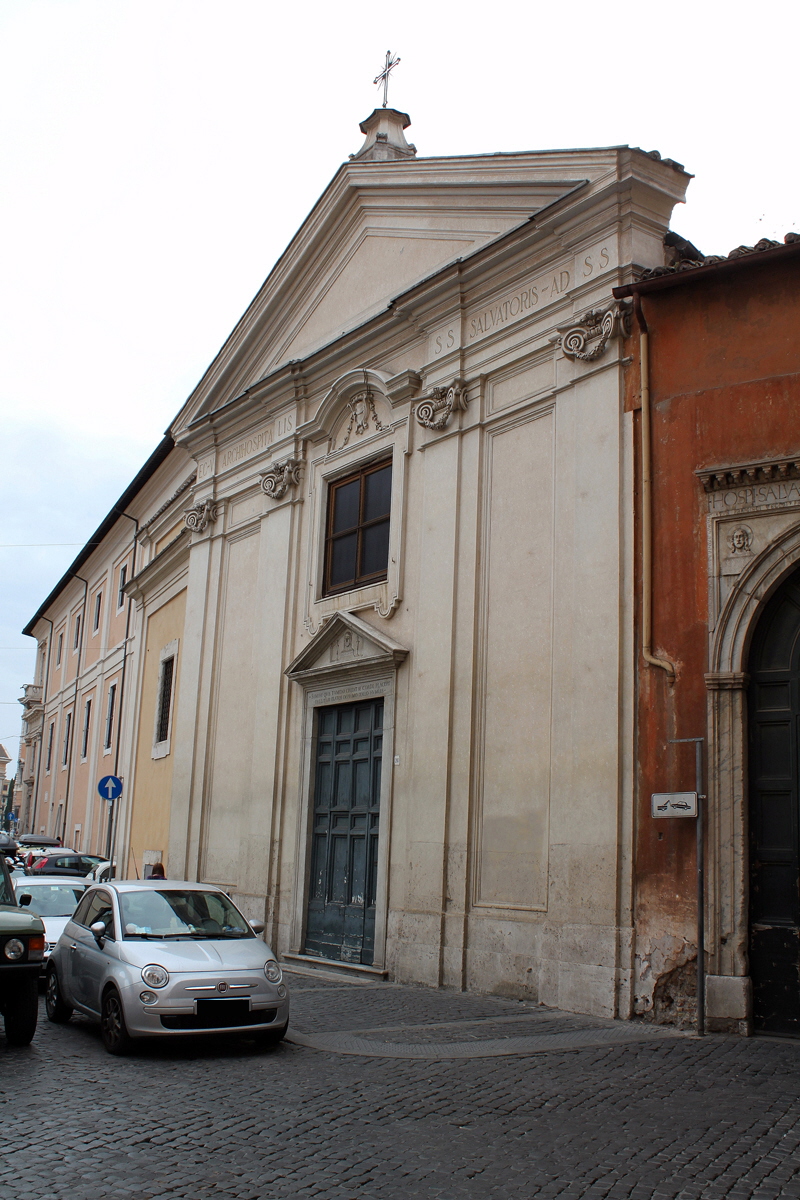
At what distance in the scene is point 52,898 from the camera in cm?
1300

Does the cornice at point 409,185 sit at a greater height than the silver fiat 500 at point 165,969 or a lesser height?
greater

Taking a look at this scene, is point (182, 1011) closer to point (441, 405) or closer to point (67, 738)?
point (441, 405)

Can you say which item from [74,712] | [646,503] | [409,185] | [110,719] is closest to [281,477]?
[409,185]

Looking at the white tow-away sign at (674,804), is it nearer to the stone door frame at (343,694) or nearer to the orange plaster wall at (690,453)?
the orange plaster wall at (690,453)

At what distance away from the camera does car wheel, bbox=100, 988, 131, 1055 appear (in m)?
8.39

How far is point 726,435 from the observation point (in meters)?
9.93

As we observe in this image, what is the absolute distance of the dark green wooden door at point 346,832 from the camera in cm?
1380

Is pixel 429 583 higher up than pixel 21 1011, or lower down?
higher up

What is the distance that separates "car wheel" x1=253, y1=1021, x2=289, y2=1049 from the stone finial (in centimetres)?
1276

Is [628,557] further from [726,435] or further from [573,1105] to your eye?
[573,1105]

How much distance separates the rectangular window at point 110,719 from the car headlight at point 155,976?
70.5ft

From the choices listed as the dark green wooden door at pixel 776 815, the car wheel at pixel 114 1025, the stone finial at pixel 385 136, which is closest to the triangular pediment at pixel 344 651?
the dark green wooden door at pixel 776 815

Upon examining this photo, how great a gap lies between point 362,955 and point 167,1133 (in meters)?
7.63

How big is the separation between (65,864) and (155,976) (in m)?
13.7
